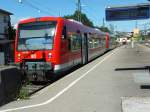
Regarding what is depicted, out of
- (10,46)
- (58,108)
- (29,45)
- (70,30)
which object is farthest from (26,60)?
(10,46)

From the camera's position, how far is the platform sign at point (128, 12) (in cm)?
1711

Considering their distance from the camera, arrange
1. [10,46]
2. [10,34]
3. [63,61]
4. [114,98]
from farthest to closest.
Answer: [10,34], [10,46], [63,61], [114,98]

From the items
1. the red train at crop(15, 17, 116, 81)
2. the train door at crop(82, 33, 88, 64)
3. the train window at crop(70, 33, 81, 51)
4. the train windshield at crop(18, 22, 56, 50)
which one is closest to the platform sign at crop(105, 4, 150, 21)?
the red train at crop(15, 17, 116, 81)

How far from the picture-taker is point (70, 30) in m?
22.7

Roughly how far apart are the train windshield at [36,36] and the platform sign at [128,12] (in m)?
2.92

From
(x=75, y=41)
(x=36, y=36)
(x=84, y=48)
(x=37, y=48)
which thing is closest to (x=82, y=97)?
(x=37, y=48)

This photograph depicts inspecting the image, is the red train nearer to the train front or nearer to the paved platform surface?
the train front

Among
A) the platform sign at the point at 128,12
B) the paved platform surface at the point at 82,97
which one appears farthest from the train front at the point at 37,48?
the platform sign at the point at 128,12

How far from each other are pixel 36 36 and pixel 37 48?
63cm

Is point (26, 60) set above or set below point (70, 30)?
below

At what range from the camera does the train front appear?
19.0 meters

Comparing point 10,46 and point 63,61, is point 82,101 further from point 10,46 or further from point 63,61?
point 10,46

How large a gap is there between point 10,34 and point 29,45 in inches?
2444

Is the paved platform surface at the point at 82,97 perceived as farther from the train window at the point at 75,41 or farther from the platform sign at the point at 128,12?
the train window at the point at 75,41
